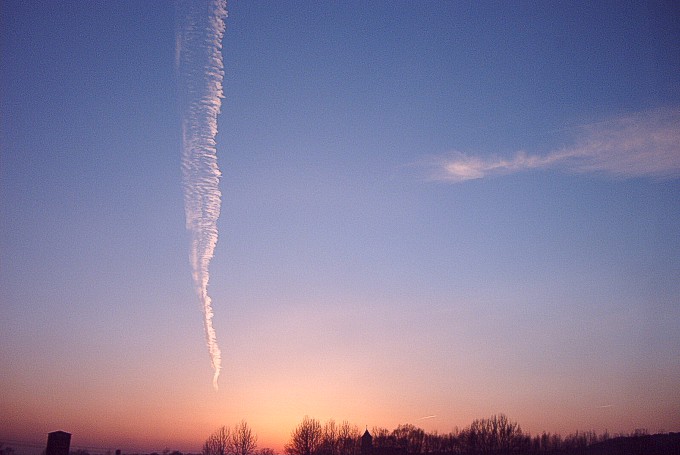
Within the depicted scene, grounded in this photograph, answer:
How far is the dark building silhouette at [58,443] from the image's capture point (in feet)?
136

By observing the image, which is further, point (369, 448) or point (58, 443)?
point (369, 448)

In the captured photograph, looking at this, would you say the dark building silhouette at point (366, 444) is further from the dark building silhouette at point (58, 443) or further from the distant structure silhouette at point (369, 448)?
the dark building silhouette at point (58, 443)

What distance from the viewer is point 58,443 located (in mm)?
42000

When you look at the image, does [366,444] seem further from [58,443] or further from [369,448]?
[58,443]

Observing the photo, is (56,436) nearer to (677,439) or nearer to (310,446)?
(310,446)

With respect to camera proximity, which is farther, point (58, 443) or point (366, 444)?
point (366, 444)

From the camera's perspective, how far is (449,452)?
532 ft

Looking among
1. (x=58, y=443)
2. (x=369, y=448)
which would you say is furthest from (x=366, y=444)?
(x=58, y=443)

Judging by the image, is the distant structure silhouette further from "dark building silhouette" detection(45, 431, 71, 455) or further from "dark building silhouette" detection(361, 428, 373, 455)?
"dark building silhouette" detection(45, 431, 71, 455)

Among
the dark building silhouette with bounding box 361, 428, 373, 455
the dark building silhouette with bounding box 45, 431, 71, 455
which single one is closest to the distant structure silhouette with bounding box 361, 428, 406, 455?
Result: the dark building silhouette with bounding box 361, 428, 373, 455

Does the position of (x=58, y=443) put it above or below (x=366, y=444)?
above

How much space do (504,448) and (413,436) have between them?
134 feet

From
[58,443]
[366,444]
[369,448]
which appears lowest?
[369,448]

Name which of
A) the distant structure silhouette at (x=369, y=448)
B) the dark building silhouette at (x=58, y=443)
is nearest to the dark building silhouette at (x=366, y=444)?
the distant structure silhouette at (x=369, y=448)
